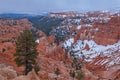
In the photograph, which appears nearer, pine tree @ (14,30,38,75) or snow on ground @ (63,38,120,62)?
pine tree @ (14,30,38,75)

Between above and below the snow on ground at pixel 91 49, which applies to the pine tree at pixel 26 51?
above

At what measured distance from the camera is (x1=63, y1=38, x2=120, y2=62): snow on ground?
14675 centimetres

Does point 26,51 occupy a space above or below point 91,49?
above

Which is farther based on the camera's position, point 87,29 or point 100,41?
point 87,29

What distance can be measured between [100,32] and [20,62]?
132702mm

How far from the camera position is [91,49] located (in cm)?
16075

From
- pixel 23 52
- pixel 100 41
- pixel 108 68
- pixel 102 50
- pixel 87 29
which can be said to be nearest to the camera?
pixel 23 52

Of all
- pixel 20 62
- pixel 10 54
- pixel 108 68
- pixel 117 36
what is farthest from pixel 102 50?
pixel 20 62

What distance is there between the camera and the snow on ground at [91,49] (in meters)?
147

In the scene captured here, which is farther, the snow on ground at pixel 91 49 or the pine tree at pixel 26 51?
the snow on ground at pixel 91 49

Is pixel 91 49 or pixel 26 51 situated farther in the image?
pixel 91 49

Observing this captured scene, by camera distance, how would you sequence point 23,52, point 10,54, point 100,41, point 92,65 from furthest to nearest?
point 100,41, point 92,65, point 10,54, point 23,52

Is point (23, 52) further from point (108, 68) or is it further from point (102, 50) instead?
point (102, 50)

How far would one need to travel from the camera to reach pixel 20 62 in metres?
39.3
